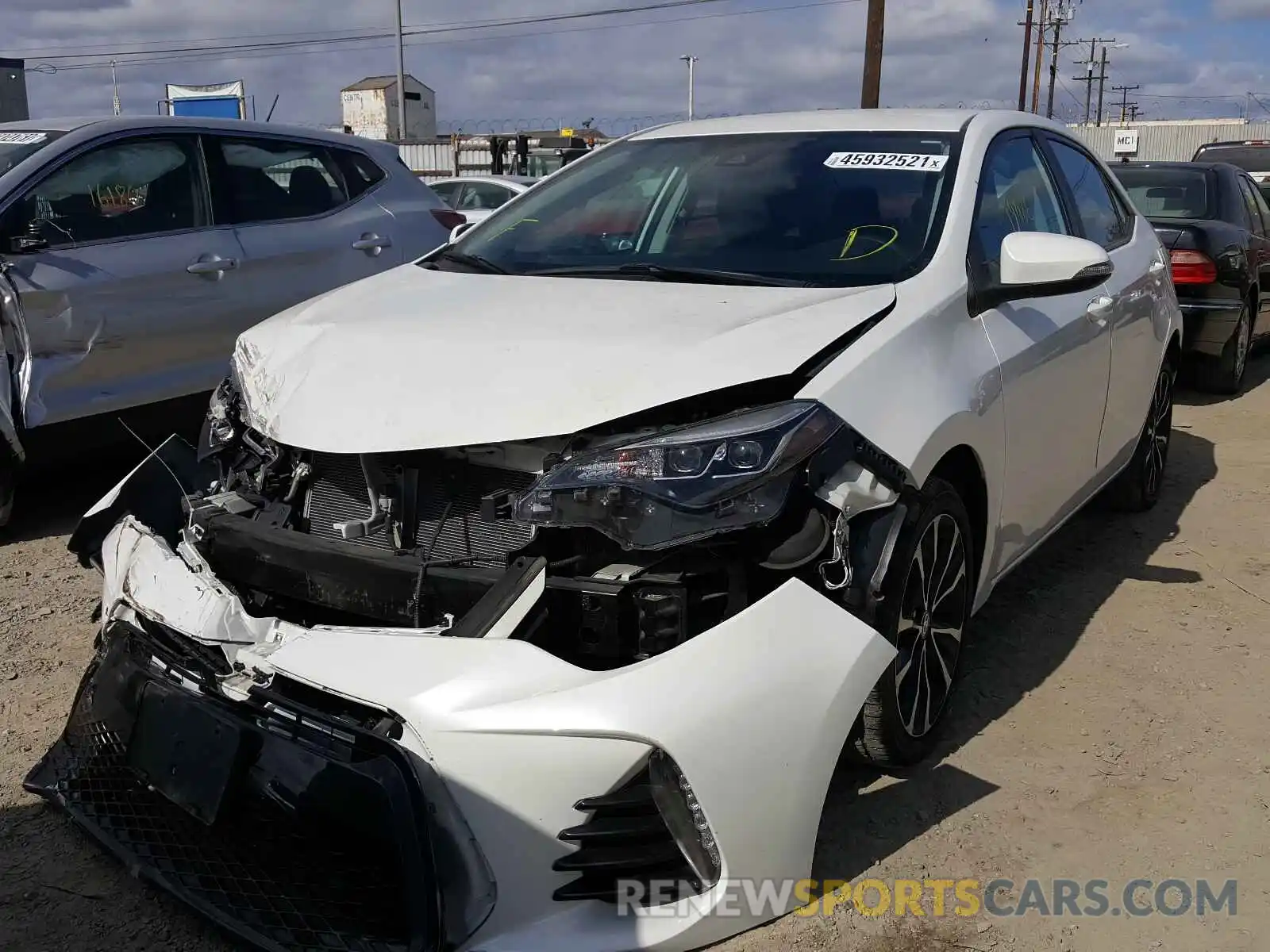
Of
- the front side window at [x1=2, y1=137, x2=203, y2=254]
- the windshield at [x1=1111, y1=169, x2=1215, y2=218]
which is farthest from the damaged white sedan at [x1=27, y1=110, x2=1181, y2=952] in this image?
the windshield at [x1=1111, y1=169, x2=1215, y2=218]

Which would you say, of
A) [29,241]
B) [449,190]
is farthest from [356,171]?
[449,190]

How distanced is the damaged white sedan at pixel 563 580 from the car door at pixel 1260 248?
614 cm

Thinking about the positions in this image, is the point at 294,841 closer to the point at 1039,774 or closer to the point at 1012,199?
the point at 1039,774

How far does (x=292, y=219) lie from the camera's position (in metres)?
6.03

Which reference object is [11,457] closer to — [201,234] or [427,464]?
[201,234]

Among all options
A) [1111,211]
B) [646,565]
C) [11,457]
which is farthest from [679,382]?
[11,457]

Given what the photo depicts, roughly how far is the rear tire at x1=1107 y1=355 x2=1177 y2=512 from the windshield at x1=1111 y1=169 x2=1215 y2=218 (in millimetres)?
3640

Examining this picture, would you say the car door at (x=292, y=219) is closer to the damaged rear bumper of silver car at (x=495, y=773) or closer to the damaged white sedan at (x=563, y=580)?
the damaged white sedan at (x=563, y=580)

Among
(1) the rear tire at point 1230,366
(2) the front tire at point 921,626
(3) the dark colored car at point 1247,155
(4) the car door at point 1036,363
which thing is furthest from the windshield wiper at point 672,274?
(3) the dark colored car at point 1247,155

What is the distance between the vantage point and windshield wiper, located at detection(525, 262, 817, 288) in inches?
123

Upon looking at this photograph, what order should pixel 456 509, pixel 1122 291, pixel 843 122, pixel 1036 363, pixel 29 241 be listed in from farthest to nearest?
pixel 29 241, pixel 1122 291, pixel 843 122, pixel 1036 363, pixel 456 509

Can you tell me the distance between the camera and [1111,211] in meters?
4.79

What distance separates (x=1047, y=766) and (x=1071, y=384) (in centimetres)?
125

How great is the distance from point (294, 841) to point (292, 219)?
4.37 meters
